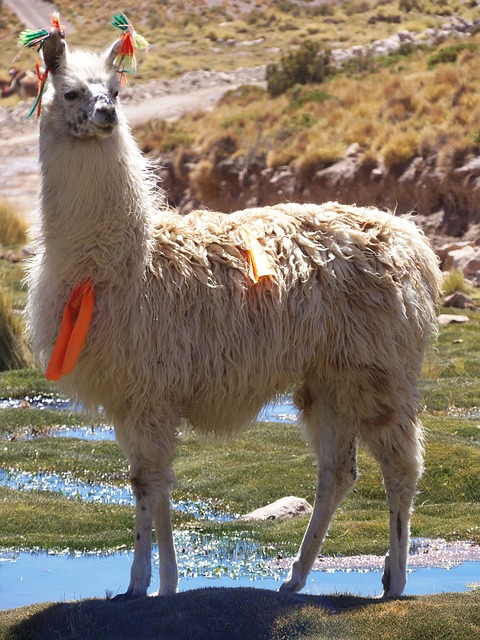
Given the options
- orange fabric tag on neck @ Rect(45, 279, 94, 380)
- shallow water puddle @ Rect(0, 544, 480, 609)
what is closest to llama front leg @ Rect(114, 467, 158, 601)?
orange fabric tag on neck @ Rect(45, 279, 94, 380)

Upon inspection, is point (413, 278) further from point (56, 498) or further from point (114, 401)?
point (56, 498)

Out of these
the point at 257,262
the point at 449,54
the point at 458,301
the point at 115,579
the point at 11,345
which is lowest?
the point at 458,301

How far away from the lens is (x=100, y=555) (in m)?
7.72

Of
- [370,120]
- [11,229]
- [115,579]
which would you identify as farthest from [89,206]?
[370,120]

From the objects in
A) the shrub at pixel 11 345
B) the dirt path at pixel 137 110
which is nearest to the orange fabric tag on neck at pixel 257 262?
the shrub at pixel 11 345

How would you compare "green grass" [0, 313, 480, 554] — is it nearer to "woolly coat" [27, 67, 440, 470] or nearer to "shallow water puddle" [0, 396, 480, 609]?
"shallow water puddle" [0, 396, 480, 609]

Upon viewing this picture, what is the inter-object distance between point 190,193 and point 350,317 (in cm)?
2908

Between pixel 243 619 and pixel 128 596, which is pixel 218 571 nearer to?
pixel 128 596

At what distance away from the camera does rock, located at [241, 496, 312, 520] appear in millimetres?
8688

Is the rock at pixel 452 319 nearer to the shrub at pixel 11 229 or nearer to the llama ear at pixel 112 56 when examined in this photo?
the shrub at pixel 11 229

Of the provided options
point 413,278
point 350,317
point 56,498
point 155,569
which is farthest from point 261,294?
point 56,498

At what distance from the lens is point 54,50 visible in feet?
Result: 18.8

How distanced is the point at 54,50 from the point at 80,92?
271 millimetres

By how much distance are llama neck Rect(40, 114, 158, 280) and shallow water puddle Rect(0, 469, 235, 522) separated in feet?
11.6
